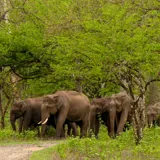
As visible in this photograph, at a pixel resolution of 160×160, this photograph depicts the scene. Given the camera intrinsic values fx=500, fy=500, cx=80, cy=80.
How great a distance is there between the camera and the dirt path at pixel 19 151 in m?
12.8

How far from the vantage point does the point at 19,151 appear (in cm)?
1375

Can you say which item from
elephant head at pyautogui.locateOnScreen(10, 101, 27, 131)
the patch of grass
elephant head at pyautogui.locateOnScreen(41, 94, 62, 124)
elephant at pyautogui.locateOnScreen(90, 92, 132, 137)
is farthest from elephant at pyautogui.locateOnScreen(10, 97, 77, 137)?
the patch of grass

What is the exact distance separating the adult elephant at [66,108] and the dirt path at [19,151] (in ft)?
8.32

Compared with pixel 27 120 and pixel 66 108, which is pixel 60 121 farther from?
pixel 27 120

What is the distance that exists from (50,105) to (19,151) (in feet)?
14.9

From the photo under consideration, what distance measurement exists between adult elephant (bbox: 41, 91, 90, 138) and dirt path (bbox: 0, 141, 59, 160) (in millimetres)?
2536

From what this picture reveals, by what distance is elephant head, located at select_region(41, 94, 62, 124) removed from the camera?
59.5ft

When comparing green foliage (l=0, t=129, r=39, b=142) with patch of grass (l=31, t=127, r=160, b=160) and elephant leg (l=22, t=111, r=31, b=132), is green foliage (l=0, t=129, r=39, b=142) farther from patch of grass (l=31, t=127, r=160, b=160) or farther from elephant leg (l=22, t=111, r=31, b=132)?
patch of grass (l=31, t=127, r=160, b=160)

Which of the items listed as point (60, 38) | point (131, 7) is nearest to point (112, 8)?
point (131, 7)

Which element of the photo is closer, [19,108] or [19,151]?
[19,151]

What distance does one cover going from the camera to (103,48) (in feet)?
46.6

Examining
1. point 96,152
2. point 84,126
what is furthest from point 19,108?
point 96,152

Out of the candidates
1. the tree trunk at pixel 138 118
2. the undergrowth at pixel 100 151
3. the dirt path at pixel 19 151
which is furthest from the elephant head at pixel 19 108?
the undergrowth at pixel 100 151

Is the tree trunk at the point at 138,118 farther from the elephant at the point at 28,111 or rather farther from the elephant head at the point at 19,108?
the elephant head at the point at 19,108
